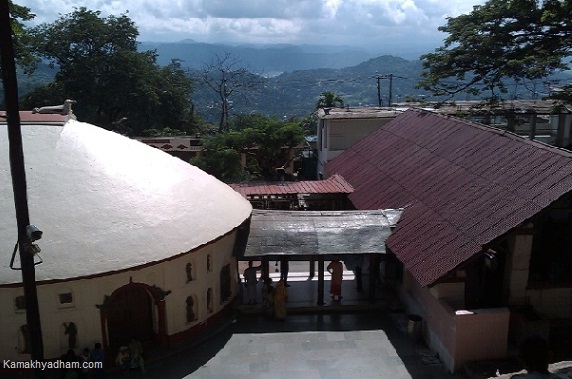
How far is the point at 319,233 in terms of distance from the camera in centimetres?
1694

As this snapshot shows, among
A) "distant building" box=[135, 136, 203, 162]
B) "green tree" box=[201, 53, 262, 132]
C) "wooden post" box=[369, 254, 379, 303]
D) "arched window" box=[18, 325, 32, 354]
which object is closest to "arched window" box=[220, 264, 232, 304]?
"wooden post" box=[369, 254, 379, 303]

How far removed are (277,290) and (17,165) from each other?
9.47 metres

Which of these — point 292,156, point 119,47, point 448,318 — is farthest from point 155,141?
point 448,318

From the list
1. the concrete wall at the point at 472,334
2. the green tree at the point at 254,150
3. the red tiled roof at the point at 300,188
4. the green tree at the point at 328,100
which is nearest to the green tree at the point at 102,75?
the green tree at the point at 328,100

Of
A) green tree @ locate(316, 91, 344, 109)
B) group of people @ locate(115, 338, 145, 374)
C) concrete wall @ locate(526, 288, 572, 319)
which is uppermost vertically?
green tree @ locate(316, 91, 344, 109)

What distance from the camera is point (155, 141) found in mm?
37312

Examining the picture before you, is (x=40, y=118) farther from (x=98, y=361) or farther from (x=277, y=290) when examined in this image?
(x=277, y=290)

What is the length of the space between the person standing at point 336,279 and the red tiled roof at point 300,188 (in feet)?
16.8

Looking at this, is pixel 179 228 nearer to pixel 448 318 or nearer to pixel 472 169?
pixel 448 318

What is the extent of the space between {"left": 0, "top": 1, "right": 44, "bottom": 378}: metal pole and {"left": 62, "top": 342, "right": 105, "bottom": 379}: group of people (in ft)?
14.6

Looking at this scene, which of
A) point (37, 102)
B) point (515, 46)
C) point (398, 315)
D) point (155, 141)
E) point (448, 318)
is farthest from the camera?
point (37, 102)

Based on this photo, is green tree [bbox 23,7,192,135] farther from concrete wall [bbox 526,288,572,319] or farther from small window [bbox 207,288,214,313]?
concrete wall [bbox 526,288,572,319]

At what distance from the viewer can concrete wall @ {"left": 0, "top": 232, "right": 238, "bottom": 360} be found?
13.4m

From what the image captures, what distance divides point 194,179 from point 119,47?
1526 inches
